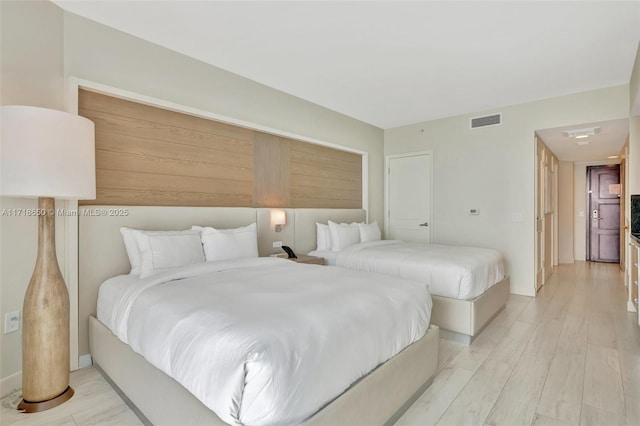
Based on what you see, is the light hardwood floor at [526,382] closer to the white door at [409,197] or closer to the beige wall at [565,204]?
the white door at [409,197]

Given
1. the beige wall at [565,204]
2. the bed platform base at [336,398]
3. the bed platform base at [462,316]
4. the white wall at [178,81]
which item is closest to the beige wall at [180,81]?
the white wall at [178,81]

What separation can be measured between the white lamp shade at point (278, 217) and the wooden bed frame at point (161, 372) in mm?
689

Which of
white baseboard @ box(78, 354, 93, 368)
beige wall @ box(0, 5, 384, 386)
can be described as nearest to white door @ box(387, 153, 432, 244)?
beige wall @ box(0, 5, 384, 386)

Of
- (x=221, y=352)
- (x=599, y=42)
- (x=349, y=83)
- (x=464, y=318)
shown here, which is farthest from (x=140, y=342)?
(x=599, y=42)

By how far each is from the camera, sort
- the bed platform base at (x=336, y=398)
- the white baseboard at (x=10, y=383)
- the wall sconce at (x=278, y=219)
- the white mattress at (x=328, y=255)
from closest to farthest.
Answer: the bed platform base at (x=336, y=398)
the white baseboard at (x=10, y=383)
the wall sconce at (x=278, y=219)
the white mattress at (x=328, y=255)

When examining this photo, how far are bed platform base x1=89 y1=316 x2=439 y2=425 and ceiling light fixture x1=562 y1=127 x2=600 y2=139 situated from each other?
388 centimetres

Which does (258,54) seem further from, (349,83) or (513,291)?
(513,291)

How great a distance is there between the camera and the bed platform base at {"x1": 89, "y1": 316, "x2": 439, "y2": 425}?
1382 mm

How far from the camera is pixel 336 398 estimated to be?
4.56 feet

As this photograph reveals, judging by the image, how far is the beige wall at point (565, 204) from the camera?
23.8ft

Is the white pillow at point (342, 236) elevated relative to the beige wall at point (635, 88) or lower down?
lower down

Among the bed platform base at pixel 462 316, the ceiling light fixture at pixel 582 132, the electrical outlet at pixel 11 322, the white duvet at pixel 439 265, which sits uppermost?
the ceiling light fixture at pixel 582 132

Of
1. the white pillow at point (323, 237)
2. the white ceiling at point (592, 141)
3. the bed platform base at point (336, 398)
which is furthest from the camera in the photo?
the white pillow at point (323, 237)

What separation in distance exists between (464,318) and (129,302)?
2.62 meters
